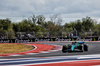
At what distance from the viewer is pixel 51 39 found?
3384 centimetres

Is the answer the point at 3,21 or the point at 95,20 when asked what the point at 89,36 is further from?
the point at 95,20

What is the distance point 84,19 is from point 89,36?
1513 inches

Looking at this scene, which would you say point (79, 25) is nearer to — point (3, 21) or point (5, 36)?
point (3, 21)

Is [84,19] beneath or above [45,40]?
above

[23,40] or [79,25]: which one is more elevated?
[79,25]

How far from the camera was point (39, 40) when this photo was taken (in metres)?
33.2

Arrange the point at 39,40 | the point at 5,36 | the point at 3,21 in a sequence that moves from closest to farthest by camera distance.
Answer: the point at 5,36 < the point at 39,40 < the point at 3,21

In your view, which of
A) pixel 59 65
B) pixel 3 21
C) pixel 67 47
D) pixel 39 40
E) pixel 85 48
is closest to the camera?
pixel 59 65

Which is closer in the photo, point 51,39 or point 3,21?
point 51,39

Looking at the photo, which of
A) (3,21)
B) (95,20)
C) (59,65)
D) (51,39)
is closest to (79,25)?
(95,20)

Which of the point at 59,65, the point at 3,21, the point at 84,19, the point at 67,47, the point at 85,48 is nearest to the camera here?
the point at 59,65

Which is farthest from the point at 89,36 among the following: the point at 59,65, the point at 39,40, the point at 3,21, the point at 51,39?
the point at 3,21

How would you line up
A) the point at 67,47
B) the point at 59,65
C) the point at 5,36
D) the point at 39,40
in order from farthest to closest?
1. the point at 39,40
2. the point at 5,36
3. the point at 67,47
4. the point at 59,65

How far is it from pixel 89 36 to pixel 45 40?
8390 mm
